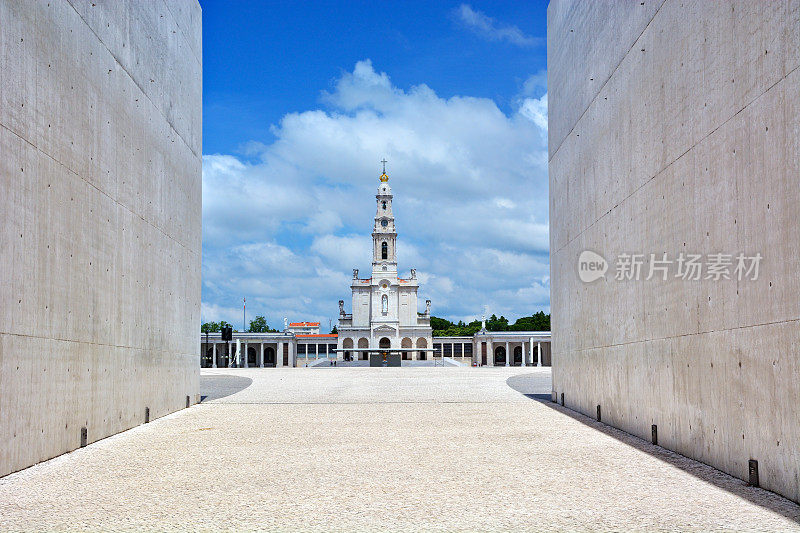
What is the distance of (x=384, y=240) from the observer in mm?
126625

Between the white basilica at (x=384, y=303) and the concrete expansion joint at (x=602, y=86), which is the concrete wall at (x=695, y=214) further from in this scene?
the white basilica at (x=384, y=303)

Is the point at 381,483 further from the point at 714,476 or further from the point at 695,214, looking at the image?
the point at 695,214

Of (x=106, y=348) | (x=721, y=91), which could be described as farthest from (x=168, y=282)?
(x=721, y=91)

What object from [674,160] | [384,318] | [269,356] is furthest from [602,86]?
[384,318]

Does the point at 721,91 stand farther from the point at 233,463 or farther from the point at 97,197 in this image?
the point at 97,197

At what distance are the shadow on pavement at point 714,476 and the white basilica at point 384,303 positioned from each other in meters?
109

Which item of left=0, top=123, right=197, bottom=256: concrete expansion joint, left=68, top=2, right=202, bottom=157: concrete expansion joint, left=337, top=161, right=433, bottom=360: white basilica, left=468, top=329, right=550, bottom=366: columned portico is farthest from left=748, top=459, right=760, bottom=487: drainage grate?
left=337, top=161, right=433, bottom=360: white basilica

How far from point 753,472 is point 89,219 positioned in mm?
8888

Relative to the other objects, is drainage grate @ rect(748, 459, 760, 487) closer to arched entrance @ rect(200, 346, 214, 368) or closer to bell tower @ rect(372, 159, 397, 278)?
arched entrance @ rect(200, 346, 214, 368)

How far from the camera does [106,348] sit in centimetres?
1193

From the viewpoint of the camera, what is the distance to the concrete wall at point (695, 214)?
701 cm

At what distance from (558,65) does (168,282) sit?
996cm

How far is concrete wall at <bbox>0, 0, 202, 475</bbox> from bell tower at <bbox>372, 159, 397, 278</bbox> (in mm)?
108474

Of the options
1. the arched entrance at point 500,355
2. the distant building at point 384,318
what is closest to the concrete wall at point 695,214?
the arched entrance at point 500,355
